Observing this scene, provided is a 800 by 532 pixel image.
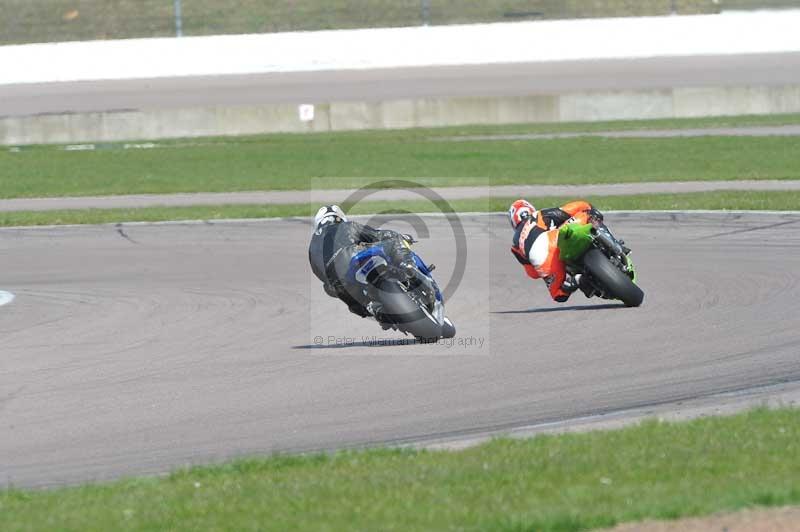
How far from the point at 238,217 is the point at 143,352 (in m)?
Result: 8.33

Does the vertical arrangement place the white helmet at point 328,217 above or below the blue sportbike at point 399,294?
above

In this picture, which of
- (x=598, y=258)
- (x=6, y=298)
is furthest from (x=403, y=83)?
(x=598, y=258)

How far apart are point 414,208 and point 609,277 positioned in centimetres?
857

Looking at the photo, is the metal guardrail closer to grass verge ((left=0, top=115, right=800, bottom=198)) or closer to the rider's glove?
grass verge ((left=0, top=115, right=800, bottom=198))

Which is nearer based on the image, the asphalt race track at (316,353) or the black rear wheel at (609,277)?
the asphalt race track at (316,353)

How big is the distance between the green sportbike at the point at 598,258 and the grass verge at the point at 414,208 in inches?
247

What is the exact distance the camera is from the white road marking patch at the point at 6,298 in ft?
43.5

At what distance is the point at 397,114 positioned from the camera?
104 feet

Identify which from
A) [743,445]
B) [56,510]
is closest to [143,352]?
[56,510]

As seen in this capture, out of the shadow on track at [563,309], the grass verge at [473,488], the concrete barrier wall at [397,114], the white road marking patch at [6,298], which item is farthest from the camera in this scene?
the concrete barrier wall at [397,114]

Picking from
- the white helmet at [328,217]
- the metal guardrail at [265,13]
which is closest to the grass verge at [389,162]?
the metal guardrail at [265,13]

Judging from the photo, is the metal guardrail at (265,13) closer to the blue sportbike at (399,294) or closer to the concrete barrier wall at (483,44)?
the concrete barrier wall at (483,44)

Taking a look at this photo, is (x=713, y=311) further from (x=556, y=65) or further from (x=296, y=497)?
(x=556, y=65)

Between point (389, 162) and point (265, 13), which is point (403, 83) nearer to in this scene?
point (265, 13)
